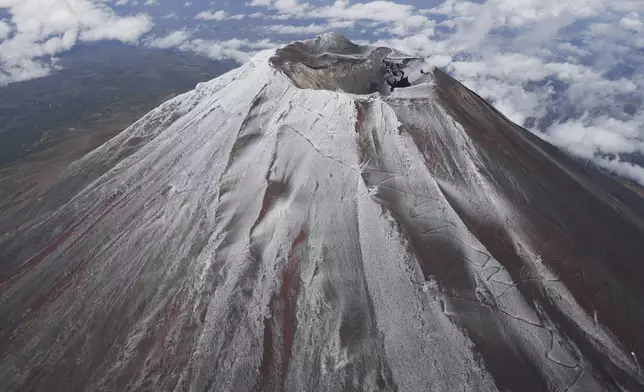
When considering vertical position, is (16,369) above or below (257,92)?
below

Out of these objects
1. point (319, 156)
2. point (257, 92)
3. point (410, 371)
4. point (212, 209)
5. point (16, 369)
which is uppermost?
point (257, 92)

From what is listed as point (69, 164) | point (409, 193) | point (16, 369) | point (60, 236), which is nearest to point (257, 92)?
point (409, 193)

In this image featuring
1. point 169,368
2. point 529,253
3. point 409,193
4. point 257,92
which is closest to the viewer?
point 169,368

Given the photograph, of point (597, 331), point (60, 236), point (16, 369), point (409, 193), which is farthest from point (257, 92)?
point (597, 331)

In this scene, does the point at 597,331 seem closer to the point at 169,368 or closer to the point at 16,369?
the point at 169,368

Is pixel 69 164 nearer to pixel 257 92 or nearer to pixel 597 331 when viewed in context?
pixel 257 92

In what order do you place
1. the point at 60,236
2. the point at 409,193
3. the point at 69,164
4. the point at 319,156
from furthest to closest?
the point at 69,164, the point at 60,236, the point at 319,156, the point at 409,193

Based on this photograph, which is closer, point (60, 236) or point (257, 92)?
point (60, 236)
